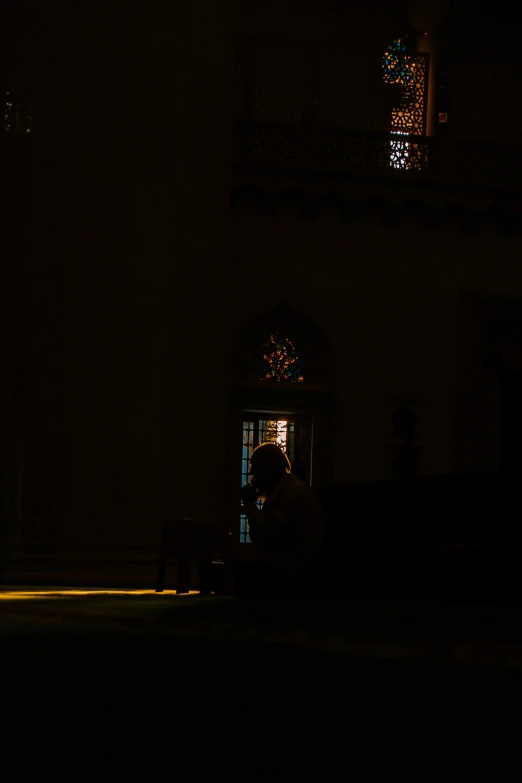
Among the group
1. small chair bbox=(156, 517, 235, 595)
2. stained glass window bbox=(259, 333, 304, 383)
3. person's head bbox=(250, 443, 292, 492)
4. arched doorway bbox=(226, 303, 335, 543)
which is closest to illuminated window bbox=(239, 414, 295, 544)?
arched doorway bbox=(226, 303, 335, 543)

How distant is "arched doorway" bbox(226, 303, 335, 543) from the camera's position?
38.3ft

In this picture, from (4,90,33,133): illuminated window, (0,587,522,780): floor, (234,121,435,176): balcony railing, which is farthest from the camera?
(234,121,435,176): balcony railing

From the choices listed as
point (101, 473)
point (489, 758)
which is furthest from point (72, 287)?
point (489, 758)

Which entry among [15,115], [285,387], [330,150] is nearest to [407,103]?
[330,150]

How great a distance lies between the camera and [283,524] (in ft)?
19.7

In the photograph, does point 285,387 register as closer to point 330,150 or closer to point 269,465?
point 330,150

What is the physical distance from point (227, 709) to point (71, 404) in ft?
22.0

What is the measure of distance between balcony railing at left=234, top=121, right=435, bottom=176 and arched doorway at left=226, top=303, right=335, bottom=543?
1.40m

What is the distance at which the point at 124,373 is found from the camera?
29.4 ft

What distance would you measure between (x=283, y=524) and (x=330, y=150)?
255 inches

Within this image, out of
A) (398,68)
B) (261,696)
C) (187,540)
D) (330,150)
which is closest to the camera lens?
(261,696)

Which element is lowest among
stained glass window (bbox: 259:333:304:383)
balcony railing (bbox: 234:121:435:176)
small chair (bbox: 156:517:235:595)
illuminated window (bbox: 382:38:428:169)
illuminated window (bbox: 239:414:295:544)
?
small chair (bbox: 156:517:235:595)

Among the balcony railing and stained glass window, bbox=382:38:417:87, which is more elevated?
stained glass window, bbox=382:38:417:87

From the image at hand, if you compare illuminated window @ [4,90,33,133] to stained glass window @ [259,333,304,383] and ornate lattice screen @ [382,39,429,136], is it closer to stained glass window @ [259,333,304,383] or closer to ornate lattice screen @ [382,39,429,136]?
stained glass window @ [259,333,304,383]
